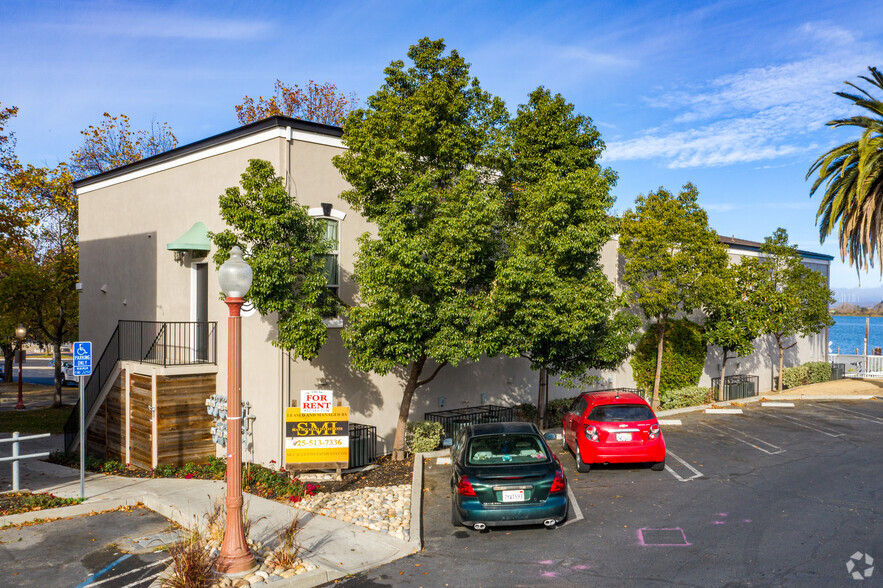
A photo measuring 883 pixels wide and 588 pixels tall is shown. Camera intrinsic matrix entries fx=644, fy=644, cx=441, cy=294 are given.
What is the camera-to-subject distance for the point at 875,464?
14242mm

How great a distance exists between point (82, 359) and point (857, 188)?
2900 cm

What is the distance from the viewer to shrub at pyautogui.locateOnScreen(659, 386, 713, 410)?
81.2 feet

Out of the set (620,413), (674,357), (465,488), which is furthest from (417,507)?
(674,357)

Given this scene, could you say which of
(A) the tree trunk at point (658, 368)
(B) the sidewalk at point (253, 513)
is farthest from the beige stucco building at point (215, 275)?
(A) the tree trunk at point (658, 368)

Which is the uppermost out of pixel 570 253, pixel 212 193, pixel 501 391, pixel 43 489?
pixel 212 193

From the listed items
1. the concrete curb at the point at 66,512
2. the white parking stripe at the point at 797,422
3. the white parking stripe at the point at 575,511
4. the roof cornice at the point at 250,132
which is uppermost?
the roof cornice at the point at 250,132

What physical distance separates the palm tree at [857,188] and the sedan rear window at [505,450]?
2198 cm

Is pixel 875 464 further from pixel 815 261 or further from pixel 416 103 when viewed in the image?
pixel 815 261

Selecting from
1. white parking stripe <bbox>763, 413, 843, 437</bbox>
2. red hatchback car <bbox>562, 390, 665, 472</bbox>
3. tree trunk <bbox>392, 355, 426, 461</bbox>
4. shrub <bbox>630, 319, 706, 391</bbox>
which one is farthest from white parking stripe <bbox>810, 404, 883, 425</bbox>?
tree trunk <bbox>392, 355, 426, 461</bbox>

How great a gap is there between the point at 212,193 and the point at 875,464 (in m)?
17.1

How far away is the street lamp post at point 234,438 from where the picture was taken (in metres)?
8.14

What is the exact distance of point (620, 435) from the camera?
42.8ft

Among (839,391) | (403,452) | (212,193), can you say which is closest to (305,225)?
(212,193)

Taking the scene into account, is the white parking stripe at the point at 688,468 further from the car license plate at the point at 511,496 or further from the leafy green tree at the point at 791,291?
the leafy green tree at the point at 791,291
